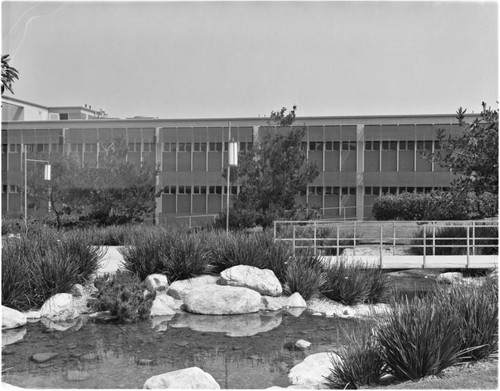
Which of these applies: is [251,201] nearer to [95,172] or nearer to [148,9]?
[95,172]

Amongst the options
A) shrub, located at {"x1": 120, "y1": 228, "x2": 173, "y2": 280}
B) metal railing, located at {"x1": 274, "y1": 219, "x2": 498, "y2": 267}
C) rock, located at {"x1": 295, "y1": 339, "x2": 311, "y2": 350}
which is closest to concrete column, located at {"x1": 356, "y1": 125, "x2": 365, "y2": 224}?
metal railing, located at {"x1": 274, "y1": 219, "x2": 498, "y2": 267}

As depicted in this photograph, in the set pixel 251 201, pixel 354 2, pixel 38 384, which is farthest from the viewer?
pixel 251 201

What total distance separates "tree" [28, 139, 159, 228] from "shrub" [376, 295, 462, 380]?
20569mm

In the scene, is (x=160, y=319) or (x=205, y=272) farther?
(x=205, y=272)

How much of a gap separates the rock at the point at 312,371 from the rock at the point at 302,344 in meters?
0.87

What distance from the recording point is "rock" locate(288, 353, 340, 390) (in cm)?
701

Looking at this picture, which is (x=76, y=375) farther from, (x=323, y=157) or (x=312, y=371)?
(x=323, y=157)

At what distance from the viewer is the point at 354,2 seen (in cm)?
797

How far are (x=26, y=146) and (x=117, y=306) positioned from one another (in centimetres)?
2136

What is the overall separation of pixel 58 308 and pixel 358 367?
655 cm

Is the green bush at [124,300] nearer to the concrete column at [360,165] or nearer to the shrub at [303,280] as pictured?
the shrub at [303,280]

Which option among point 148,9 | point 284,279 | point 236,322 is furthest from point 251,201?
point 148,9

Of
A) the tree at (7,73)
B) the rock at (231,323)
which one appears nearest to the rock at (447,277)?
the rock at (231,323)

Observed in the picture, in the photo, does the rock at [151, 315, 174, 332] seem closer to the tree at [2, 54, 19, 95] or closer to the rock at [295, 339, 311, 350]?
the rock at [295, 339, 311, 350]
